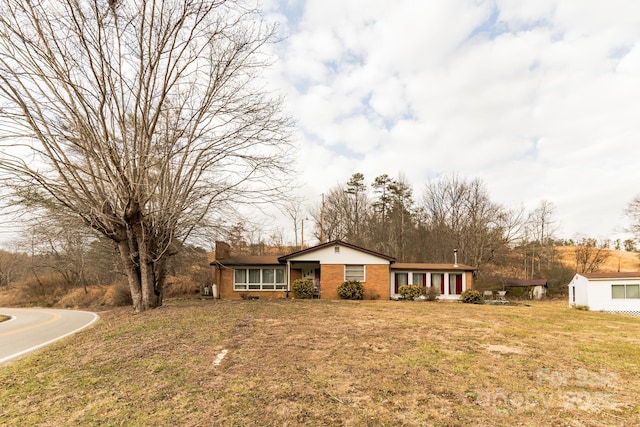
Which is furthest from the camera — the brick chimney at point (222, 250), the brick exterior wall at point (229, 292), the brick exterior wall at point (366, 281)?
the brick chimney at point (222, 250)

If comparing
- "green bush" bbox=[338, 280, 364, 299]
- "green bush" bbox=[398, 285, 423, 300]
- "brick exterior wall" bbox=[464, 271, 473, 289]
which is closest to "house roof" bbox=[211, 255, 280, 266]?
"green bush" bbox=[338, 280, 364, 299]

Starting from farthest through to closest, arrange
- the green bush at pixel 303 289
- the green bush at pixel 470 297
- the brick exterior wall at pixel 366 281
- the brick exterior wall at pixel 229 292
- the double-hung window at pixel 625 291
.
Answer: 1. the brick exterior wall at pixel 229 292
2. the green bush at pixel 470 297
3. the brick exterior wall at pixel 366 281
4. the green bush at pixel 303 289
5. the double-hung window at pixel 625 291

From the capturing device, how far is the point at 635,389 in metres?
5.65

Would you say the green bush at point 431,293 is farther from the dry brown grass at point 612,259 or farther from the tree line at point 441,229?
the dry brown grass at point 612,259

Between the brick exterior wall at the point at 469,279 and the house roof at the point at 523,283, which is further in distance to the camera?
the house roof at the point at 523,283

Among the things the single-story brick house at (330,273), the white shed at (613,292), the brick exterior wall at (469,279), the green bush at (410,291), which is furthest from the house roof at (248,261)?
the white shed at (613,292)

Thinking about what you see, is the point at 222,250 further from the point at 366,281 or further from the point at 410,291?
the point at 410,291

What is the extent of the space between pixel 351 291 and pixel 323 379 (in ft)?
54.9

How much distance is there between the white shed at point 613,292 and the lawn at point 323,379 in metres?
14.7

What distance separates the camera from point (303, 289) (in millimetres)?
22875

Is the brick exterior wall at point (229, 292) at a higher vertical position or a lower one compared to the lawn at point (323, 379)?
lower

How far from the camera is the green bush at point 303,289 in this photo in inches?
901

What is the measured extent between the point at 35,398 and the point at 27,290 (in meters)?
38.6

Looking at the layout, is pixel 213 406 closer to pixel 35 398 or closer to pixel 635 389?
pixel 35 398
